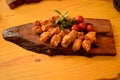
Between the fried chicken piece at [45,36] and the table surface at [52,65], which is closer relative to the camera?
the table surface at [52,65]

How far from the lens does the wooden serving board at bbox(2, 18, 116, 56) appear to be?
1.08 m

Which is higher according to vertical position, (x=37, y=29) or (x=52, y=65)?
(x=37, y=29)

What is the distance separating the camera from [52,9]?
1438mm

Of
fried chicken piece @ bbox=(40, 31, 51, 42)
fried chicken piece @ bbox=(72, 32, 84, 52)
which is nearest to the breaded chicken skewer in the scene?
fried chicken piece @ bbox=(40, 31, 51, 42)

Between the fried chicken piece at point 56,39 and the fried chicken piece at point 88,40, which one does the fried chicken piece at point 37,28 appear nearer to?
the fried chicken piece at point 56,39

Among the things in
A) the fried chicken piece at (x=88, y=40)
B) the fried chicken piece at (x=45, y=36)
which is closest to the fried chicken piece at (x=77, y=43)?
the fried chicken piece at (x=88, y=40)

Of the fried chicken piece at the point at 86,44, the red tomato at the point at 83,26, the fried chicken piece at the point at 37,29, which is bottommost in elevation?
the fried chicken piece at the point at 86,44

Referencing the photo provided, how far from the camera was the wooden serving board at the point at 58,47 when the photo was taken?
3.53ft

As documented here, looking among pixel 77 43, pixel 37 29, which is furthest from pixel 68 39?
pixel 37 29

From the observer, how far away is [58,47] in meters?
1.09

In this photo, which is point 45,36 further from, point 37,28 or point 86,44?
point 86,44

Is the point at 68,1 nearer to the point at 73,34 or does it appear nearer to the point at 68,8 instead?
the point at 68,8

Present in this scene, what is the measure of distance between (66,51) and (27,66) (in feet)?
0.66

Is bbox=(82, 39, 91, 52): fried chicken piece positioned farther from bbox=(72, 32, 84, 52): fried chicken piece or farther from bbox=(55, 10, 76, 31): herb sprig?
bbox=(55, 10, 76, 31): herb sprig
